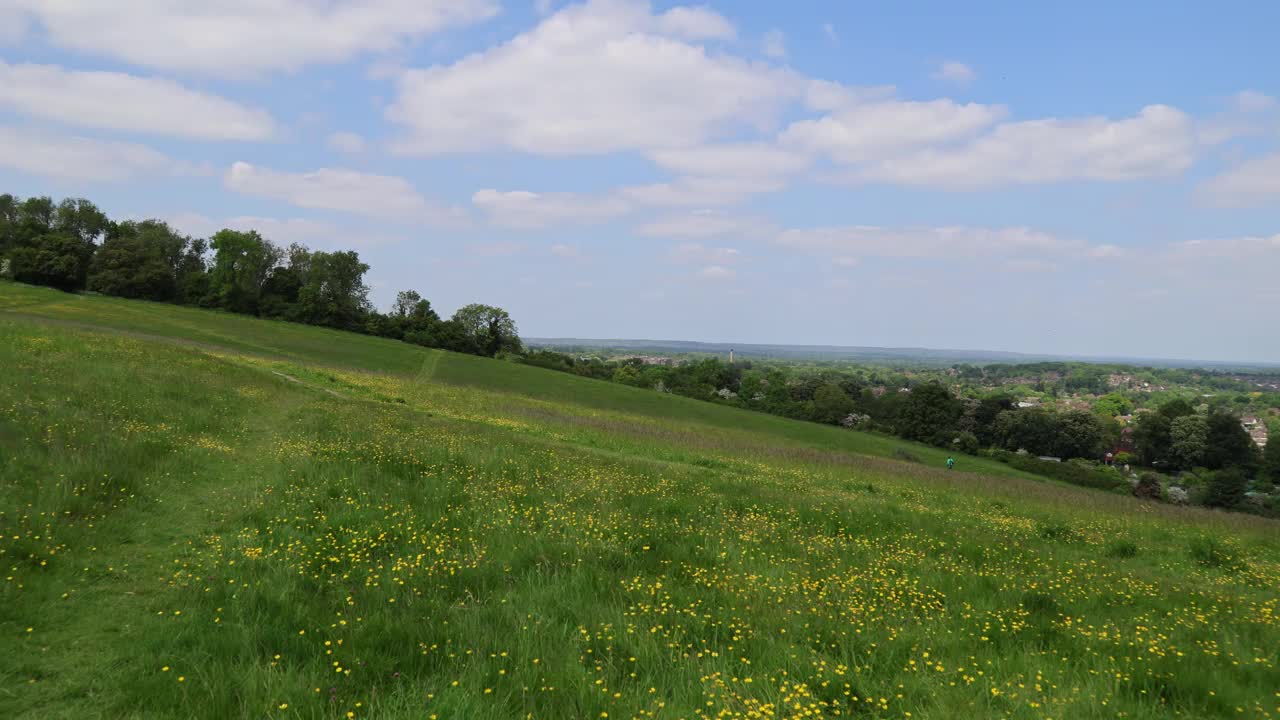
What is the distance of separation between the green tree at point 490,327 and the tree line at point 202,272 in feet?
1.33

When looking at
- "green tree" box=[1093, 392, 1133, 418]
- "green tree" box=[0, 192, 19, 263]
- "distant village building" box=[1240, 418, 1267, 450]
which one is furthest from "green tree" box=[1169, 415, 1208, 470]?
"green tree" box=[0, 192, 19, 263]

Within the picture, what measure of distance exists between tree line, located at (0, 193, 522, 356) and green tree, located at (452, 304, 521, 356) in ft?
1.33

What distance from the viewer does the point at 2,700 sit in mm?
4277

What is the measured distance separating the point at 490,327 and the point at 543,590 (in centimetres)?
11191

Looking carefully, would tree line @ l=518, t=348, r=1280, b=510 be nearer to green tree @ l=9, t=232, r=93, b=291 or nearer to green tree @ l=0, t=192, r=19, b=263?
green tree @ l=9, t=232, r=93, b=291

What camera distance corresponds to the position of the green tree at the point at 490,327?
4338 inches

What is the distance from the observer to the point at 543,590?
21.3 ft

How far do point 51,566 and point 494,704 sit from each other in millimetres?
5826

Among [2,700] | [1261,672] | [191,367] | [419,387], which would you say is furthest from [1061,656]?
[419,387]

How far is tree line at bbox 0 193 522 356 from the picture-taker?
266 feet

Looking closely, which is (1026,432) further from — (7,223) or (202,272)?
(7,223)

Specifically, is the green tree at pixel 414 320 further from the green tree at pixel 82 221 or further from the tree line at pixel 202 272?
the green tree at pixel 82 221

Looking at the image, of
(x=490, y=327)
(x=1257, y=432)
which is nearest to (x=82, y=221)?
(x=490, y=327)

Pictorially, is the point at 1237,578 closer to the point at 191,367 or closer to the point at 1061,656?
the point at 1061,656
